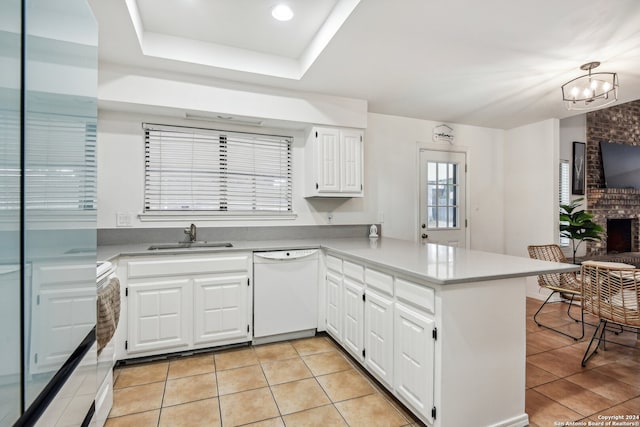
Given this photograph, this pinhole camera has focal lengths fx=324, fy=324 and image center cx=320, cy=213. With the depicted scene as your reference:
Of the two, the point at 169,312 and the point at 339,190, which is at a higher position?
the point at 339,190

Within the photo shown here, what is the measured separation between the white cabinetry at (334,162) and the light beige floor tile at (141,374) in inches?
79.9

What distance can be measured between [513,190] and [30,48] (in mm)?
5222

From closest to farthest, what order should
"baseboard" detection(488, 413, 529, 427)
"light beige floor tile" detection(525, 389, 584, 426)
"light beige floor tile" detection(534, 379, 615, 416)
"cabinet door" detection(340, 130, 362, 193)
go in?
"baseboard" detection(488, 413, 529, 427), "light beige floor tile" detection(525, 389, 584, 426), "light beige floor tile" detection(534, 379, 615, 416), "cabinet door" detection(340, 130, 362, 193)

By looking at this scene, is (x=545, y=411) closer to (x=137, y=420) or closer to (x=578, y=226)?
(x=137, y=420)

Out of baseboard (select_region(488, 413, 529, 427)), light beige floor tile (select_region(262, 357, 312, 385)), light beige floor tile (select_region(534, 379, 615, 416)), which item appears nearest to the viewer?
baseboard (select_region(488, 413, 529, 427))

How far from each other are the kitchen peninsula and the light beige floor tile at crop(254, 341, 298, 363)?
85 cm

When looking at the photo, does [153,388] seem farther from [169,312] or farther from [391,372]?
[391,372]

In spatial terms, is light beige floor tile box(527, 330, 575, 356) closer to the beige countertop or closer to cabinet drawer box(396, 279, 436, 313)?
the beige countertop

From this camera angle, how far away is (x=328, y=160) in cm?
336

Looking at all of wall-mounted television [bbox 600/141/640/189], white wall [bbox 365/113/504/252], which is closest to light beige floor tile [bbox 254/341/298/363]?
white wall [bbox 365/113/504/252]

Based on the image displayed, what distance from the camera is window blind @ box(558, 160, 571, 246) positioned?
14.7ft

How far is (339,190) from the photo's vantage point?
340cm

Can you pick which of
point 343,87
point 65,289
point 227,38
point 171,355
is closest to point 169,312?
point 171,355

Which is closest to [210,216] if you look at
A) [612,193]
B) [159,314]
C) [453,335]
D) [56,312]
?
[159,314]
